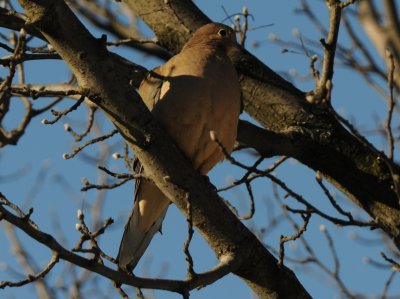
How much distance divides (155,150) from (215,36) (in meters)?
1.54

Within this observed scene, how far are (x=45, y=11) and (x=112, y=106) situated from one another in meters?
0.48

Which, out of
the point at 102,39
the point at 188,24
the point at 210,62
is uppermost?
the point at 188,24

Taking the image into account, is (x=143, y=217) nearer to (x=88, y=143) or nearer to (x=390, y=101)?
(x=88, y=143)

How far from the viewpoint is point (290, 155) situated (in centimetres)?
435

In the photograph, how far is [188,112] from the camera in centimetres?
409

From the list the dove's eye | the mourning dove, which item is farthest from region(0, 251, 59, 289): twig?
the dove's eye

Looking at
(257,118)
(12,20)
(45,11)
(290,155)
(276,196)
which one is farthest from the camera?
(276,196)

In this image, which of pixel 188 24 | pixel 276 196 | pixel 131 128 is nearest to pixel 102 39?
pixel 131 128

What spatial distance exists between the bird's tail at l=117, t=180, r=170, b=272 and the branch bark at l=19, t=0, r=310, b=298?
0.77 meters

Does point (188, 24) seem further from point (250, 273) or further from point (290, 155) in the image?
point (250, 273)

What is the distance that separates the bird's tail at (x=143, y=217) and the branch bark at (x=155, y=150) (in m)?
0.77

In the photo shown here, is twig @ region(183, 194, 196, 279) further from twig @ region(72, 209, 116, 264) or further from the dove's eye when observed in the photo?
the dove's eye

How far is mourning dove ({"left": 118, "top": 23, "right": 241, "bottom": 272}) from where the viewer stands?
411cm

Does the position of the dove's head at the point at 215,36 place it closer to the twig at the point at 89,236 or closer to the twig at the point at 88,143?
the twig at the point at 88,143
